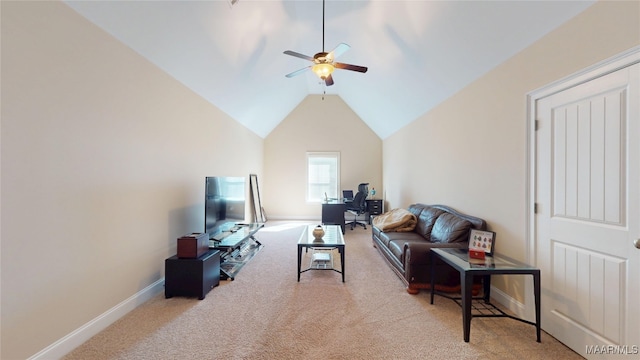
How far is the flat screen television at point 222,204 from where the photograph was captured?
3.07m

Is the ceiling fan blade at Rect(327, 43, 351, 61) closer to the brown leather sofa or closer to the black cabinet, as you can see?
the brown leather sofa

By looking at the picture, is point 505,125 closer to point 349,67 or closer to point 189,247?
point 349,67

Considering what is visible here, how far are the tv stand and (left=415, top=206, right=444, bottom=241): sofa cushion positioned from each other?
261 centimetres

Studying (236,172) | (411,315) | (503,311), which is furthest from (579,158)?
(236,172)

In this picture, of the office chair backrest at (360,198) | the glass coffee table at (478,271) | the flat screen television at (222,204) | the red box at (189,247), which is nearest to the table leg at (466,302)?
the glass coffee table at (478,271)

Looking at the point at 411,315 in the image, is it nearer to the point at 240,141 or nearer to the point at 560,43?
the point at 560,43

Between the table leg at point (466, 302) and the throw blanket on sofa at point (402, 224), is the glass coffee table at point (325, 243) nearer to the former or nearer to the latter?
the throw blanket on sofa at point (402, 224)

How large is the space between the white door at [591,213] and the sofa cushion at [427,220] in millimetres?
1368

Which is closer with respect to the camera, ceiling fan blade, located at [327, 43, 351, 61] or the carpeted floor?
the carpeted floor

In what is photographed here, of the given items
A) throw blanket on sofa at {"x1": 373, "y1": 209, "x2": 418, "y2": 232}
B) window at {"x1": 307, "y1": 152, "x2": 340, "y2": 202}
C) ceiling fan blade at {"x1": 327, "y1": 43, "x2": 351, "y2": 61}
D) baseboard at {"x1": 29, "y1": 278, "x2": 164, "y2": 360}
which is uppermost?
ceiling fan blade at {"x1": 327, "y1": 43, "x2": 351, "y2": 61}

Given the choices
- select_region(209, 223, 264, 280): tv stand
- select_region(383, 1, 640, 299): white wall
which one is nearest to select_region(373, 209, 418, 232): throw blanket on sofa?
select_region(383, 1, 640, 299): white wall

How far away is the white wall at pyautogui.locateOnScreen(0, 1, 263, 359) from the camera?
1404 mm

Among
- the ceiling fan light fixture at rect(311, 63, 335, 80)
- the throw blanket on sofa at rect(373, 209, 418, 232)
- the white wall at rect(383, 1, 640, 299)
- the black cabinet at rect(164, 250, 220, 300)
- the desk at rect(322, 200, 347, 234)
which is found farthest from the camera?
the desk at rect(322, 200, 347, 234)

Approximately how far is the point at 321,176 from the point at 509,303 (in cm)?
542
